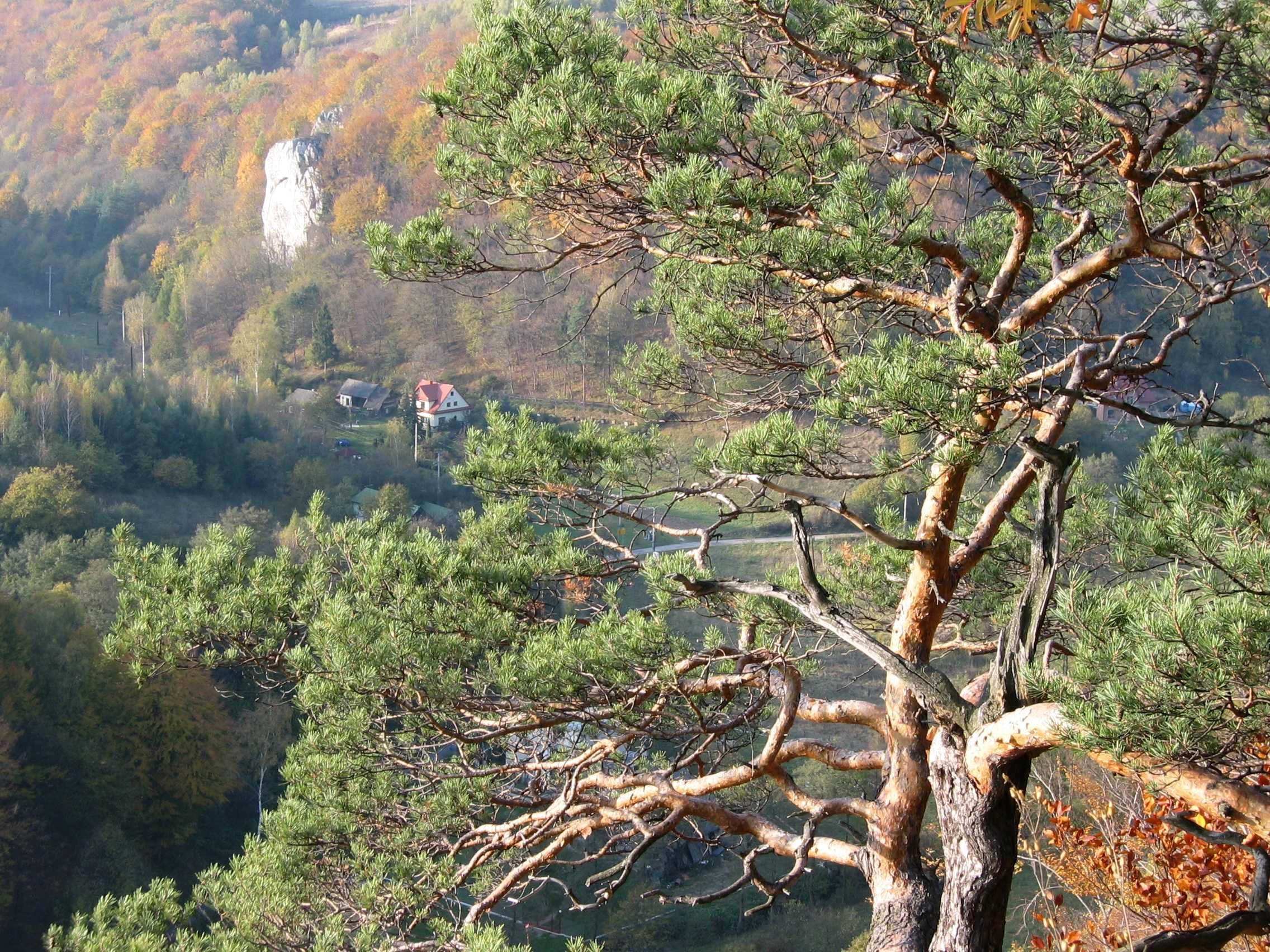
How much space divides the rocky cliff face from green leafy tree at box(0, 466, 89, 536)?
26138 mm

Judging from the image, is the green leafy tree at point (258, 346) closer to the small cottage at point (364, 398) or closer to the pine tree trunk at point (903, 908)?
the small cottage at point (364, 398)

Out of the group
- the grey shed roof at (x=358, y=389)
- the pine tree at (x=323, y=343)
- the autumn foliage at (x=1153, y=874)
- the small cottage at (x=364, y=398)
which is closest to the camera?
the autumn foliage at (x=1153, y=874)

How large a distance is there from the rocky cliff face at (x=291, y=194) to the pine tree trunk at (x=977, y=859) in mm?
50930

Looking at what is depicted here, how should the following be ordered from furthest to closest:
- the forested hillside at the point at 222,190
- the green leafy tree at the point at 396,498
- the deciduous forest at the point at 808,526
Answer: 1. the forested hillside at the point at 222,190
2. the green leafy tree at the point at 396,498
3. the deciduous forest at the point at 808,526

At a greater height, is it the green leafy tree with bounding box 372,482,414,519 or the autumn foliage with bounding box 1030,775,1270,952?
the autumn foliage with bounding box 1030,775,1270,952

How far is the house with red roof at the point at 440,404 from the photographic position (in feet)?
120

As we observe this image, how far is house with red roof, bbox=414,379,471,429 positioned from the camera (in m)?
36.6

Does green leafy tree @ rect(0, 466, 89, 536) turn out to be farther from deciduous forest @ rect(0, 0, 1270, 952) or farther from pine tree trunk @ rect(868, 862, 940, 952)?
pine tree trunk @ rect(868, 862, 940, 952)

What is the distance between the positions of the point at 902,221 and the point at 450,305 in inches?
1617

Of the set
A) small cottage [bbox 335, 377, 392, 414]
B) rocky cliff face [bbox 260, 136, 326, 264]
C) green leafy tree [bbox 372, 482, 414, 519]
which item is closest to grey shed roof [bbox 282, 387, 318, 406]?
small cottage [bbox 335, 377, 392, 414]

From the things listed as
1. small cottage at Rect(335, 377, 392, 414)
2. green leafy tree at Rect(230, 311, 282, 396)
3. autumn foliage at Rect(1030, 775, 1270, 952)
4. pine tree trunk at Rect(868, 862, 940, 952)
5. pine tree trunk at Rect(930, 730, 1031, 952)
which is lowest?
small cottage at Rect(335, 377, 392, 414)

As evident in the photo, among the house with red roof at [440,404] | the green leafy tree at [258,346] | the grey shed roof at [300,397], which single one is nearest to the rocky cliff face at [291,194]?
the green leafy tree at [258,346]

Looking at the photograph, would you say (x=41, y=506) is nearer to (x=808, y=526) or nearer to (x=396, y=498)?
(x=396, y=498)

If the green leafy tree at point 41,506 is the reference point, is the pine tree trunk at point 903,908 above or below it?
above
